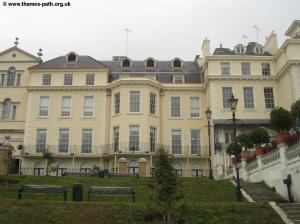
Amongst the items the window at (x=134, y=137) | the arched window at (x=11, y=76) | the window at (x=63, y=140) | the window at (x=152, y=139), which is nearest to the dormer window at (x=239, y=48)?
the window at (x=152, y=139)

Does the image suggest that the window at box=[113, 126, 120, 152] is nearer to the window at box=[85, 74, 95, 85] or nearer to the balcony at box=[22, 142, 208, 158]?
the balcony at box=[22, 142, 208, 158]

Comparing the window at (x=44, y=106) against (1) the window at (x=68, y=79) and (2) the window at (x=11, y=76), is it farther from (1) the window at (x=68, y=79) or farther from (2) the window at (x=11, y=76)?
(2) the window at (x=11, y=76)

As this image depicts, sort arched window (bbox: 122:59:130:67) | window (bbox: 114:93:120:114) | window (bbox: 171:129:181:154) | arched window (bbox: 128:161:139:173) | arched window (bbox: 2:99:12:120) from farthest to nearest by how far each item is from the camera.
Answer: arched window (bbox: 122:59:130:67) < arched window (bbox: 2:99:12:120) < window (bbox: 114:93:120:114) < window (bbox: 171:129:181:154) < arched window (bbox: 128:161:139:173)

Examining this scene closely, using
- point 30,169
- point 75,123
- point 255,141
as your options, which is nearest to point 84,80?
point 75,123

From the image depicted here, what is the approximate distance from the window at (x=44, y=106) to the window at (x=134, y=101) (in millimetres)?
8903

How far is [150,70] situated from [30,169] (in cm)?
1646

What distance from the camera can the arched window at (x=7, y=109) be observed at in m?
43.9

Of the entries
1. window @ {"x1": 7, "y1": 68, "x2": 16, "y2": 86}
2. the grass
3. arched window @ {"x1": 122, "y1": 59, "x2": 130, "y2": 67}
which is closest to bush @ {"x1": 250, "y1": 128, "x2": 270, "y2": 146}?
the grass

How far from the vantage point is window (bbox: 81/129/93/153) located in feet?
135

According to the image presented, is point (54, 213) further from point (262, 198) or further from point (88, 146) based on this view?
point (88, 146)

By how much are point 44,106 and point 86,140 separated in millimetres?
5763

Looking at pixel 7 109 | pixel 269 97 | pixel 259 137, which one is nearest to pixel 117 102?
pixel 7 109

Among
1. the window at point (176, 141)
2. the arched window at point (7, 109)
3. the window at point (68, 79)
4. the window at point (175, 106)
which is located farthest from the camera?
the arched window at point (7, 109)

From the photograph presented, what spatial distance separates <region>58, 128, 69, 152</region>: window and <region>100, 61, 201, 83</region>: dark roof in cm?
767
